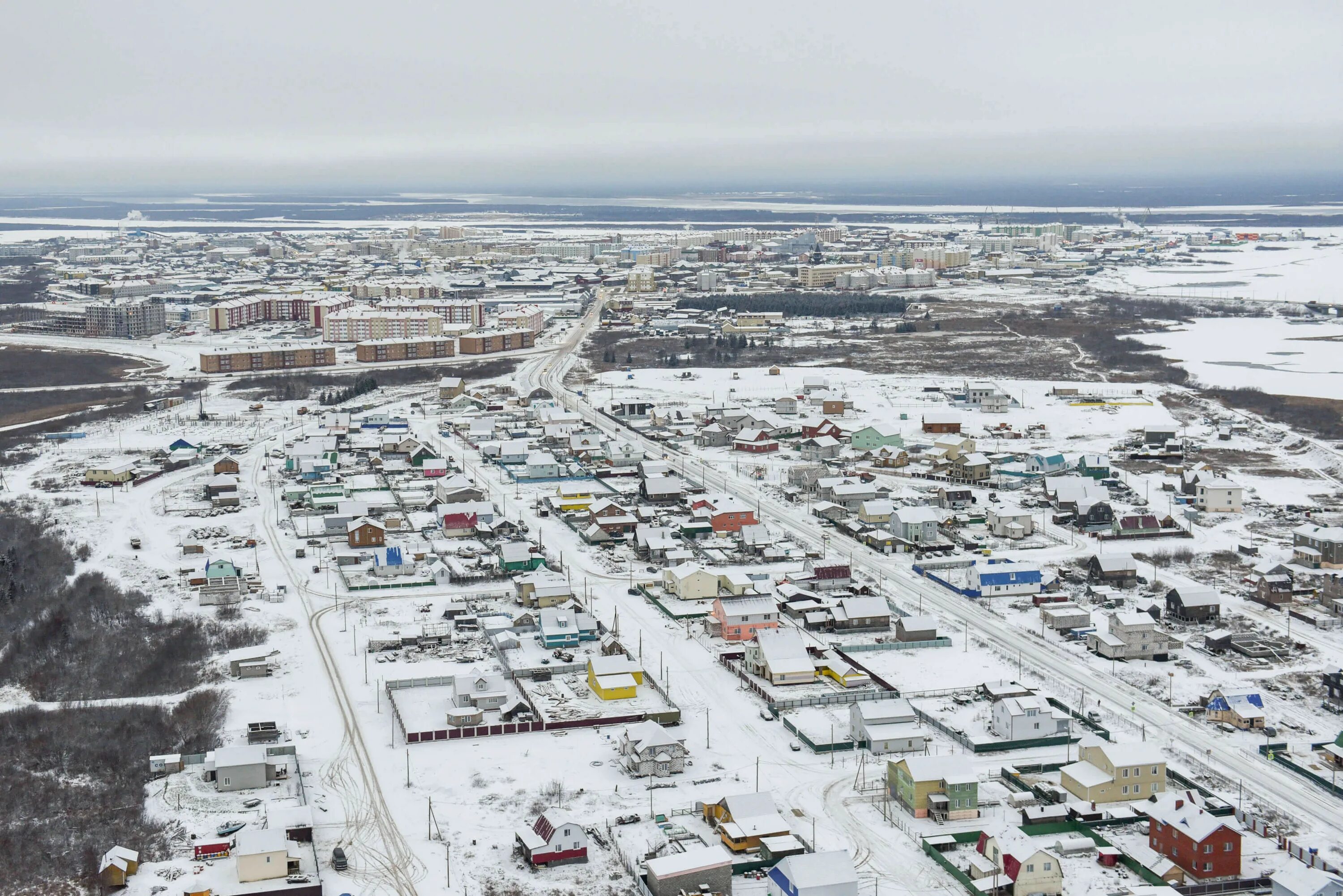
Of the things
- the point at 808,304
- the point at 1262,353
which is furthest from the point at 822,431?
the point at 808,304

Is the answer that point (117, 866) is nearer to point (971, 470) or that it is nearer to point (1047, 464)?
point (971, 470)

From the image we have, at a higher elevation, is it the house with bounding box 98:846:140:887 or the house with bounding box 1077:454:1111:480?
the house with bounding box 1077:454:1111:480

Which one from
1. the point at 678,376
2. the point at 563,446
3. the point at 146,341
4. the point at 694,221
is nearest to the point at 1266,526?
the point at 563,446

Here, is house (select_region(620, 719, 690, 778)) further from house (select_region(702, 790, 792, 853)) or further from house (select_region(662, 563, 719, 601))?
house (select_region(662, 563, 719, 601))

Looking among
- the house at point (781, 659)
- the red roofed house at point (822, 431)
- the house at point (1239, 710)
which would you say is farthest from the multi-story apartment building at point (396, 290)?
the house at point (1239, 710)

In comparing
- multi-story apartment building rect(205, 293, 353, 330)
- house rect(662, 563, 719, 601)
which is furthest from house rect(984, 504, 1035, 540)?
multi-story apartment building rect(205, 293, 353, 330)

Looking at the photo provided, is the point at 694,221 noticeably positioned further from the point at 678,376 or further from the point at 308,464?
the point at 308,464
